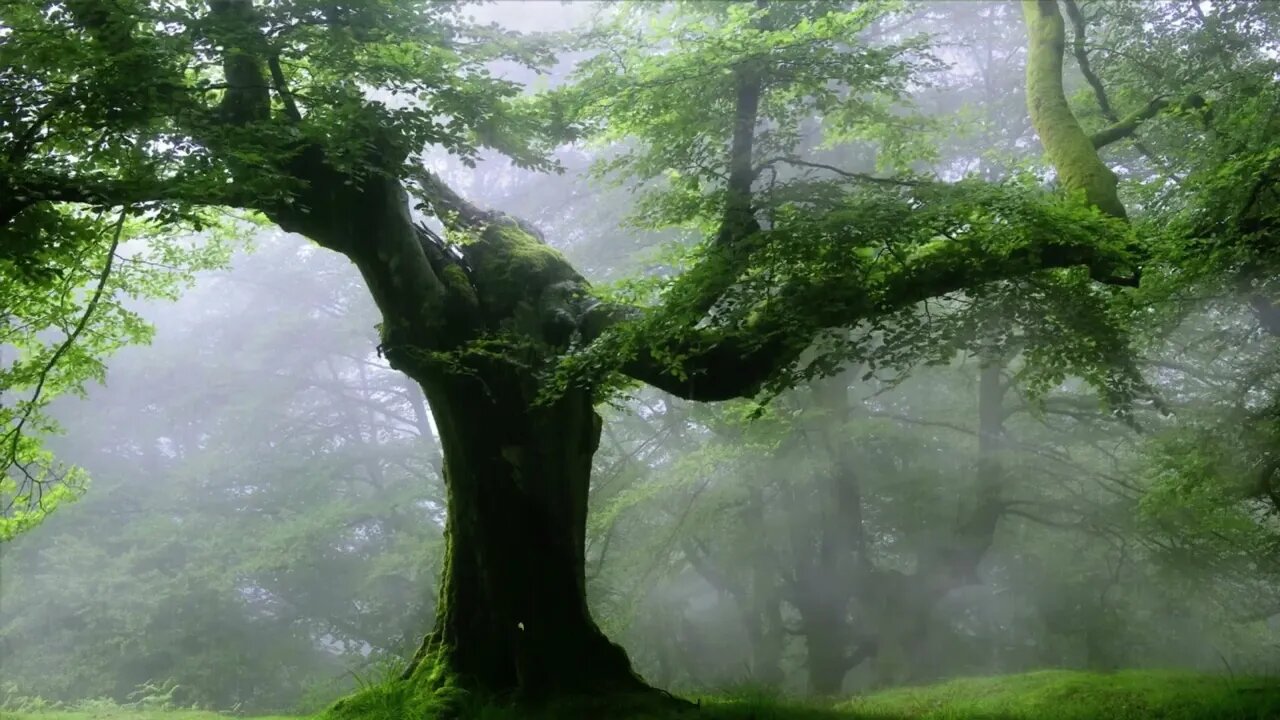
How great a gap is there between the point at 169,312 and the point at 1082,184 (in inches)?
893

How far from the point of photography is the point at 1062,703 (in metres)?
5.55

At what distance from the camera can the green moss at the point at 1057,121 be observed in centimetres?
473

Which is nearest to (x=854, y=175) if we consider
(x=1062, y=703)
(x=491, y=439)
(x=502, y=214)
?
(x=502, y=214)

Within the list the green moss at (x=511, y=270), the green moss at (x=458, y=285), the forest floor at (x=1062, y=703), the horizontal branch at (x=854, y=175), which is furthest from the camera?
the green moss at (x=511, y=270)

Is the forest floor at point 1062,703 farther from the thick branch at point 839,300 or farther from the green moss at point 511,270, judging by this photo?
the green moss at point 511,270

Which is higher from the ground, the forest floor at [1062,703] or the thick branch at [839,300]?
the thick branch at [839,300]

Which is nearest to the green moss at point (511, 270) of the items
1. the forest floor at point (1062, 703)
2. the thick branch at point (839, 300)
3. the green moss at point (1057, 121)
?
the thick branch at point (839, 300)

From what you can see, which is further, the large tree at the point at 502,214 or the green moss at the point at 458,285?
the green moss at the point at 458,285

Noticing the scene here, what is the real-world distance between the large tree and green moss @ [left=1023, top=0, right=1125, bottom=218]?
22 millimetres

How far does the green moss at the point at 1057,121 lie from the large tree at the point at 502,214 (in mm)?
22

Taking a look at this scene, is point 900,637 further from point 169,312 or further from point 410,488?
point 169,312

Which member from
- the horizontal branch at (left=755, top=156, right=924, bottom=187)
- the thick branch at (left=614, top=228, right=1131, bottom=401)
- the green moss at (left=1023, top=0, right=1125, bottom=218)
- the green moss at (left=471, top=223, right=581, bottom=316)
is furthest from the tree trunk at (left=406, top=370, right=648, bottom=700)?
the green moss at (left=1023, top=0, right=1125, bottom=218)

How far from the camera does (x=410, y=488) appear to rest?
53.7ft

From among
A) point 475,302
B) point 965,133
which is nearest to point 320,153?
point 475,302
